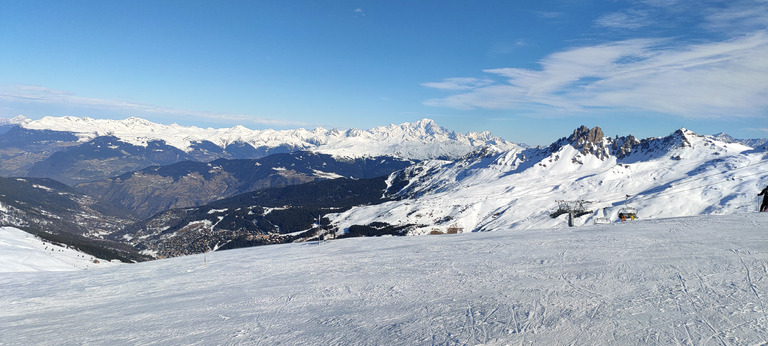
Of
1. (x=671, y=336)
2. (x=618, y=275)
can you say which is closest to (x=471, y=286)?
(x=618, y=275)

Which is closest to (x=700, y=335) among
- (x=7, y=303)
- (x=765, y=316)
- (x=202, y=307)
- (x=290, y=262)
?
(x=765, y=316)

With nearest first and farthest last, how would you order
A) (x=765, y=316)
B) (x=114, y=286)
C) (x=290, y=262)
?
(x=765, y=316), (x=114, y=286), (x=290, y=262)

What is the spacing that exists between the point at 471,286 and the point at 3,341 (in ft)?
66.3

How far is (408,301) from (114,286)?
23.2 meters

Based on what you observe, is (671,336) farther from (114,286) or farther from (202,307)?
(114,286)

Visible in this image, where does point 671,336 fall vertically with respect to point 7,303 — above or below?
above

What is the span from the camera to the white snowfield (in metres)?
12.3

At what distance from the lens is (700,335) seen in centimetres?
1105

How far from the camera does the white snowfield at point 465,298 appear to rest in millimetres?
12336

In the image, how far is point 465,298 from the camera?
1591cm

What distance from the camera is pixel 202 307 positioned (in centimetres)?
1886

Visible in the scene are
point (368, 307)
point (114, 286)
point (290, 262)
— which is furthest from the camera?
point (290, 262)

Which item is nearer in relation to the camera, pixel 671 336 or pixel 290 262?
pixel 671 336

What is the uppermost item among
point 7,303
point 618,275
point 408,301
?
point 618,275
